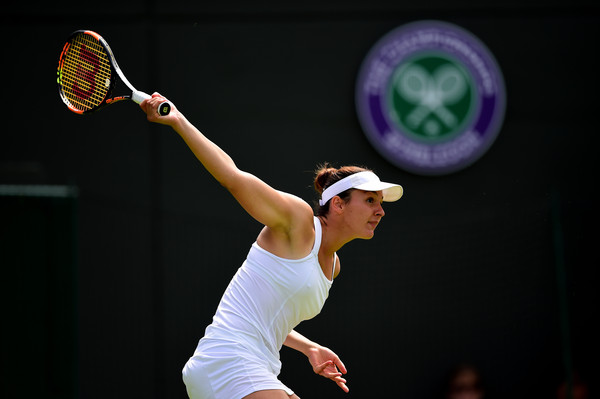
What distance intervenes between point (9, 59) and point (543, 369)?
573 cm

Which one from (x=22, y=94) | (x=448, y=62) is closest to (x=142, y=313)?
(x=22, y=94)

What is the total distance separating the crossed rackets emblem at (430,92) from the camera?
25.8 ft

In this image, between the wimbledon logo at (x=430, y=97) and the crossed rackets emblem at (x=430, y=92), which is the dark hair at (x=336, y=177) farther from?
the crossed rackets emblem at (x=430, y=92)

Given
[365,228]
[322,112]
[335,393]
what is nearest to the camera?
[365,228]

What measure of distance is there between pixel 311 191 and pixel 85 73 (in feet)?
12.7

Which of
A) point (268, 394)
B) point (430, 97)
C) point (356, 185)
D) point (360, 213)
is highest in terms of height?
point (430, 97)

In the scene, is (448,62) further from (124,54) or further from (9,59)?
(9,59)

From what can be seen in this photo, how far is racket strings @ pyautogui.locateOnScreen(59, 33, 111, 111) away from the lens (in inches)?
158

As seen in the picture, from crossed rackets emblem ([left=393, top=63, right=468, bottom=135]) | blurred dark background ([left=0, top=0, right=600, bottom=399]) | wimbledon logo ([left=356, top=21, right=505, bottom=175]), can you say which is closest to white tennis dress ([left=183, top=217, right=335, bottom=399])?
blurred dark background ([left=0, top=0, right=600, bottom=399])

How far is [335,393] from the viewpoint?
7449 millimetres

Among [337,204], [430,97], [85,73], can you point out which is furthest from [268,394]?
[430,97]

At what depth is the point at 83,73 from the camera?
4.12 metres

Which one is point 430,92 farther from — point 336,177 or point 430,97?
point 336,177

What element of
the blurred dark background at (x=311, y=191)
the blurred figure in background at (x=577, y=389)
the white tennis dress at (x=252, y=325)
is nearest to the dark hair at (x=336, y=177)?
the white tennis dress at (x=252, y=325)
